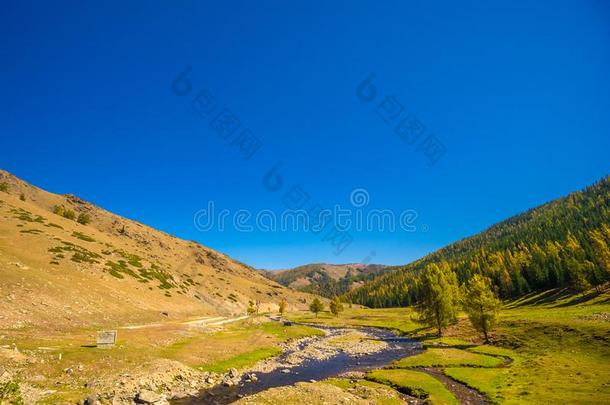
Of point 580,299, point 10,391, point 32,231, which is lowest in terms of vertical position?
point 10,391

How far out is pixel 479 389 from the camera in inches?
1425

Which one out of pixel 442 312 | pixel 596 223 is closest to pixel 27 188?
pixel 442 312

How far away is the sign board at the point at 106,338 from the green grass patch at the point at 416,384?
33.0m

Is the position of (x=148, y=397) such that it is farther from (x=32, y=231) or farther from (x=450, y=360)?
A: (x=32, y=231)

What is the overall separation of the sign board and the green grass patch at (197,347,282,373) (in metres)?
11.6

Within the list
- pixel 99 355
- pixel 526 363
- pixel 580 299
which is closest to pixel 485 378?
pixel 526 363

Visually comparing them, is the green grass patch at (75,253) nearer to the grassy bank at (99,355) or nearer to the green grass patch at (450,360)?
the grassy bank at (99,355)

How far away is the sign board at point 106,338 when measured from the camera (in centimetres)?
4175

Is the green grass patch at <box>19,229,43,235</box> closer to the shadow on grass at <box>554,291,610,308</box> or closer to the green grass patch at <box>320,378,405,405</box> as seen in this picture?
the green grass patch at <box>320,378,405,405</box>

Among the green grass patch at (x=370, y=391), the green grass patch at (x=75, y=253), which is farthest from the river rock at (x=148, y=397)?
the green grass patch at (x=75, y=253)

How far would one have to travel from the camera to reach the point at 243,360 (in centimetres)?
5012

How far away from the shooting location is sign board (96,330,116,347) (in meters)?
41.8

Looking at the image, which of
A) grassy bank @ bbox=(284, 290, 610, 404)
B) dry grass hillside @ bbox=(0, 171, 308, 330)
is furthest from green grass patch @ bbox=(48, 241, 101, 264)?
grassy bank @ bbox=(284, 290, 610, 404)

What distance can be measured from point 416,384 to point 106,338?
126ft
